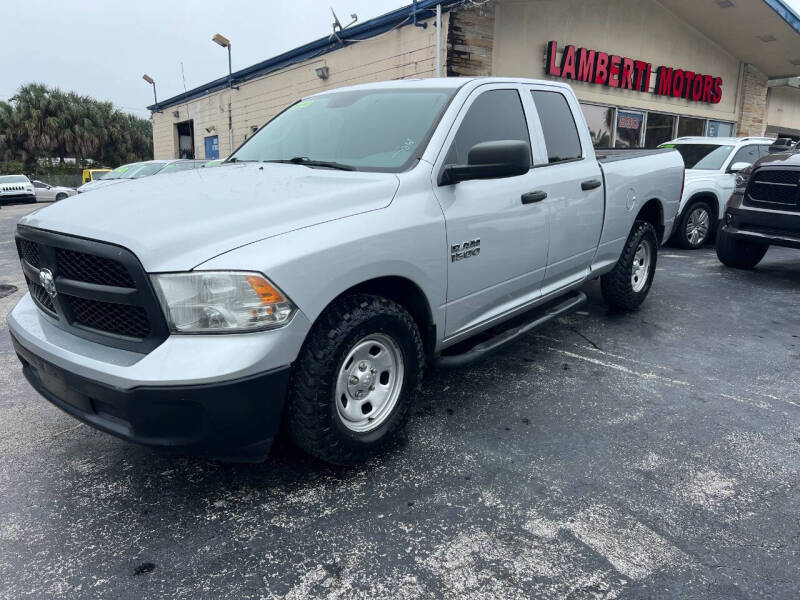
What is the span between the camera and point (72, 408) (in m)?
2.36

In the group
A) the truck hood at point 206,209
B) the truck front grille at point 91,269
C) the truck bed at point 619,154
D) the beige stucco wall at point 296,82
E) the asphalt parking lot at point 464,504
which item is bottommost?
the asphalt parking lot at point 464,504

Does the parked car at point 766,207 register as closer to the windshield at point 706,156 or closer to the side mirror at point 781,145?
the side mirror at point 781,145

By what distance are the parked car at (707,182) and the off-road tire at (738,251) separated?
1336 mm

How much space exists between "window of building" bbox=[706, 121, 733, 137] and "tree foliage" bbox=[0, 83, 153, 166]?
36370 mm

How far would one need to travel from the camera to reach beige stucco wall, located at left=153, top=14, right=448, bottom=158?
1119 cm

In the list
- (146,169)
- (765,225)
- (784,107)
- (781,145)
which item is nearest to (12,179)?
(146,169)

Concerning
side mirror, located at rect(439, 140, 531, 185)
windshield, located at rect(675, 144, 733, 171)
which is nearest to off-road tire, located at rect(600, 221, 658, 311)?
side mirror, located at rect(439, 140, 531, 185)

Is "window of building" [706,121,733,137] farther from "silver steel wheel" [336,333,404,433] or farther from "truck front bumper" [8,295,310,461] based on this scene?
"truck front bumper" [8,295,310,461]

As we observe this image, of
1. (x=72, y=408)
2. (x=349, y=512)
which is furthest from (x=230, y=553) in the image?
(x=72, y=408)

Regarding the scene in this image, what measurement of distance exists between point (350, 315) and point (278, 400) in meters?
0.48

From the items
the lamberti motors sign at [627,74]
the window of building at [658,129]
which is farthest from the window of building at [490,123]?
the window of building at [658,129]

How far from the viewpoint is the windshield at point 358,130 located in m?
3.04

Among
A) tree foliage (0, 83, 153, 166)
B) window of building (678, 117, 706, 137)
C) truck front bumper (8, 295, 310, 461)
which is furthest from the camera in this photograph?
tree foliage (0, 83, 153, 166)

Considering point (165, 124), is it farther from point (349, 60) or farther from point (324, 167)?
point (324, 167)
